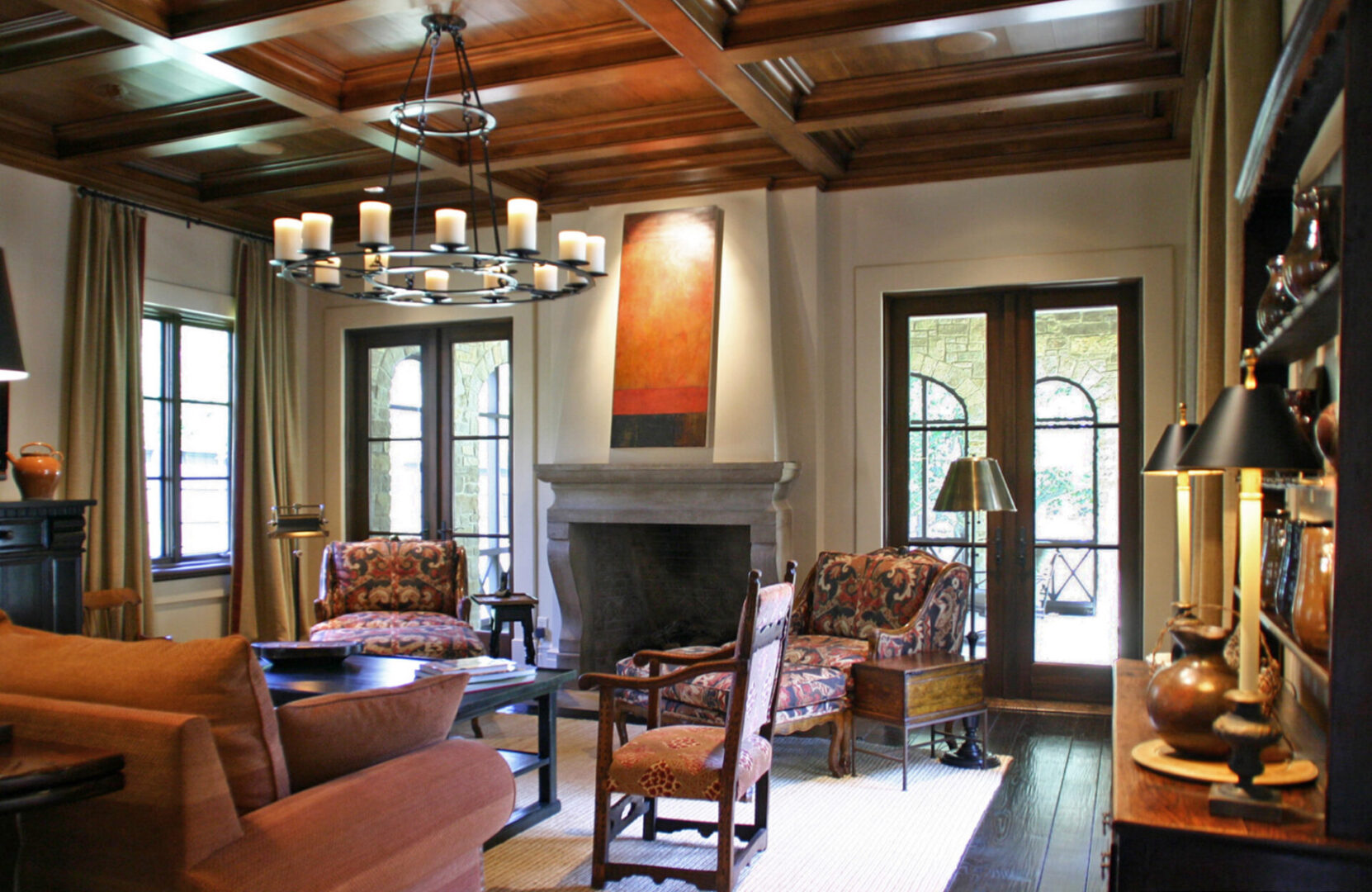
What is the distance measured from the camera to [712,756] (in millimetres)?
3266

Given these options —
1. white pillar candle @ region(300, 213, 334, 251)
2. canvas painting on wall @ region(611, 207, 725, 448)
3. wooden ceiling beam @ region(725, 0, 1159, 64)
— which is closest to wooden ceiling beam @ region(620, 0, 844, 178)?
wooden ceiling beam @ region(725, 0, 1159, 64)

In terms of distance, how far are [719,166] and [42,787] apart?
4.94m

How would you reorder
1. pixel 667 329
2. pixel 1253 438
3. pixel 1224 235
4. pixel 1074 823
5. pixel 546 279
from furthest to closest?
1. pixel 667 329
2. pixel 546 279
3. pixel 1074 823
4. pixel 1224 235
5. pixel 1253 438

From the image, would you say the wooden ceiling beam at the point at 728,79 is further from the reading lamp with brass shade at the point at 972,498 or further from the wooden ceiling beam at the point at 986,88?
the reading lamp with brass shade at the point at 972,498

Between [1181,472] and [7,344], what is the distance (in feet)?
14.7

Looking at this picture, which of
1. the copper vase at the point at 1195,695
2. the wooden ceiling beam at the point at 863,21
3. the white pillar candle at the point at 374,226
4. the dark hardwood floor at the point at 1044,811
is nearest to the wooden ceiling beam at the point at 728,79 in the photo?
the wooden ceiling beam at the point at 863,21

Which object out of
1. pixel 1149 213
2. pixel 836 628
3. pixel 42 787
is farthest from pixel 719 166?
pixel 42 787

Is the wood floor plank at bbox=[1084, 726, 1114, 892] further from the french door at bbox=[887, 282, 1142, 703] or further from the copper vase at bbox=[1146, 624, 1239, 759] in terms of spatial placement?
the french door at bbox=[887, 282, 1142, 703]

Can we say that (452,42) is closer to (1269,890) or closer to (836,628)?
(836,628)

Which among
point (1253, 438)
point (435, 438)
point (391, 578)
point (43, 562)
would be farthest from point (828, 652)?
point (43, 562)

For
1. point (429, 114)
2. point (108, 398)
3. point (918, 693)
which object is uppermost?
point (429, 114)

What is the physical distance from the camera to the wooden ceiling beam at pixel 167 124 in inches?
206

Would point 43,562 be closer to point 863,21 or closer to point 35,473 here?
point 35,473

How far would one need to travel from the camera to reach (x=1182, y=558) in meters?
3.79
